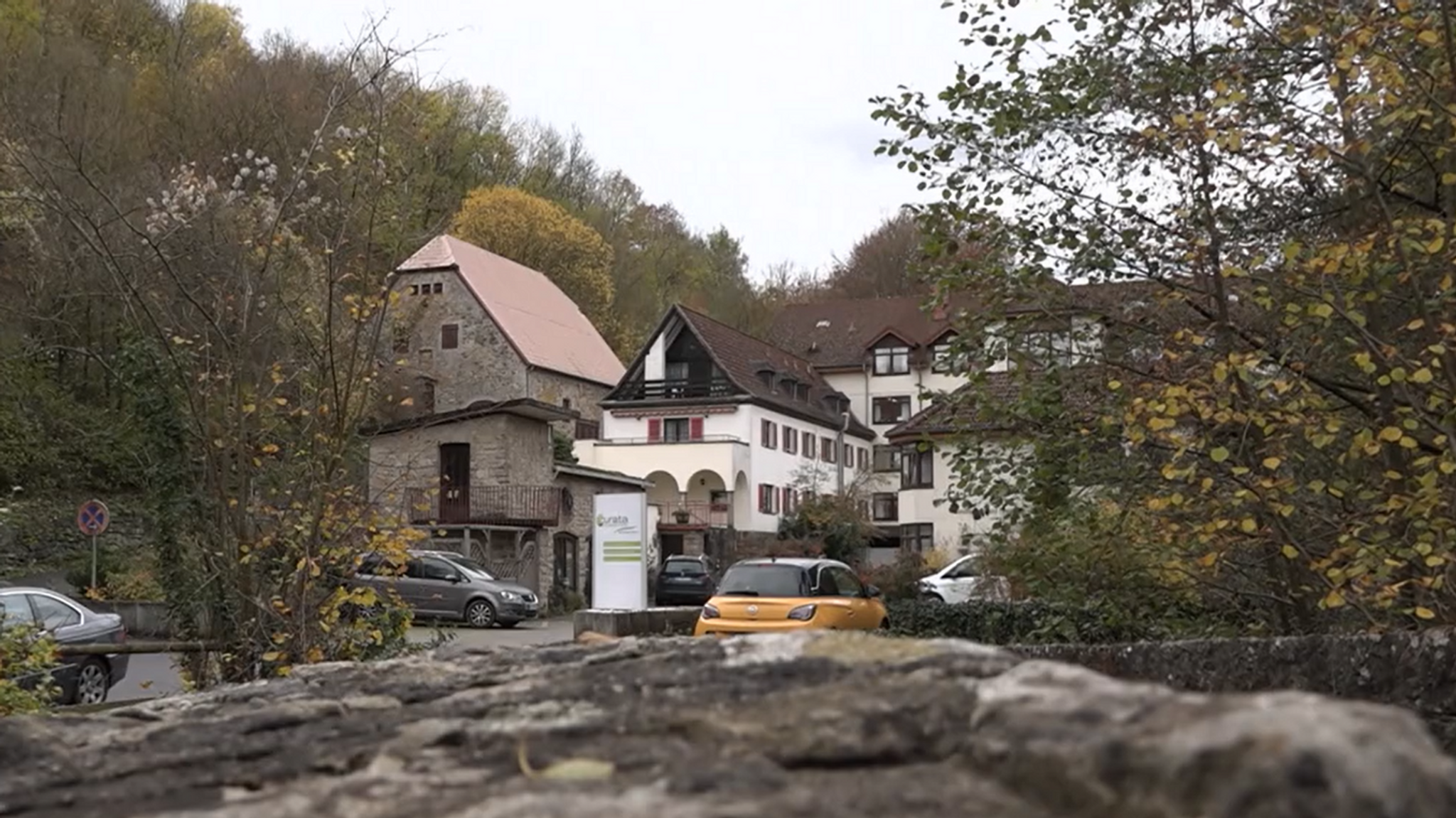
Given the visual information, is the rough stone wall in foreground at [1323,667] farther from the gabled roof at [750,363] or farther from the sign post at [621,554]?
the gabled roof at [750,363]

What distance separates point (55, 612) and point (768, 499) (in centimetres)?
4226

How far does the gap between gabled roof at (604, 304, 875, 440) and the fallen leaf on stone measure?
55.3 meters

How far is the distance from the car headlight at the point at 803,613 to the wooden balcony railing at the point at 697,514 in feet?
116

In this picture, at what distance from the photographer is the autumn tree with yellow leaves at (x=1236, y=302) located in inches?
283

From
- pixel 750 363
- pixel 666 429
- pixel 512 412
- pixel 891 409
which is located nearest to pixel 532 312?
pixel 666 429

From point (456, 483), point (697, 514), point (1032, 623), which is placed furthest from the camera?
point (697, 514)

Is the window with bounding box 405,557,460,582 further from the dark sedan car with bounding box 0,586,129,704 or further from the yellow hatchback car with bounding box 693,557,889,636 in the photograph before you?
the dark sedan car with bounding box 0,586,129,704

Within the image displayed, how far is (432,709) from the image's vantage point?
2184 mm

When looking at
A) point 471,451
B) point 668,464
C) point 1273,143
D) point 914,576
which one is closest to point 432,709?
point 1273,143

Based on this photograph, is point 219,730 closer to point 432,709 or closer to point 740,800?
point 432,709

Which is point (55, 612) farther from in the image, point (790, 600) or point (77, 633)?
point (790, 600)

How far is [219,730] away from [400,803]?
2.37ft

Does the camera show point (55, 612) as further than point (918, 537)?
No

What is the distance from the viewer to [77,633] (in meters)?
17.0
